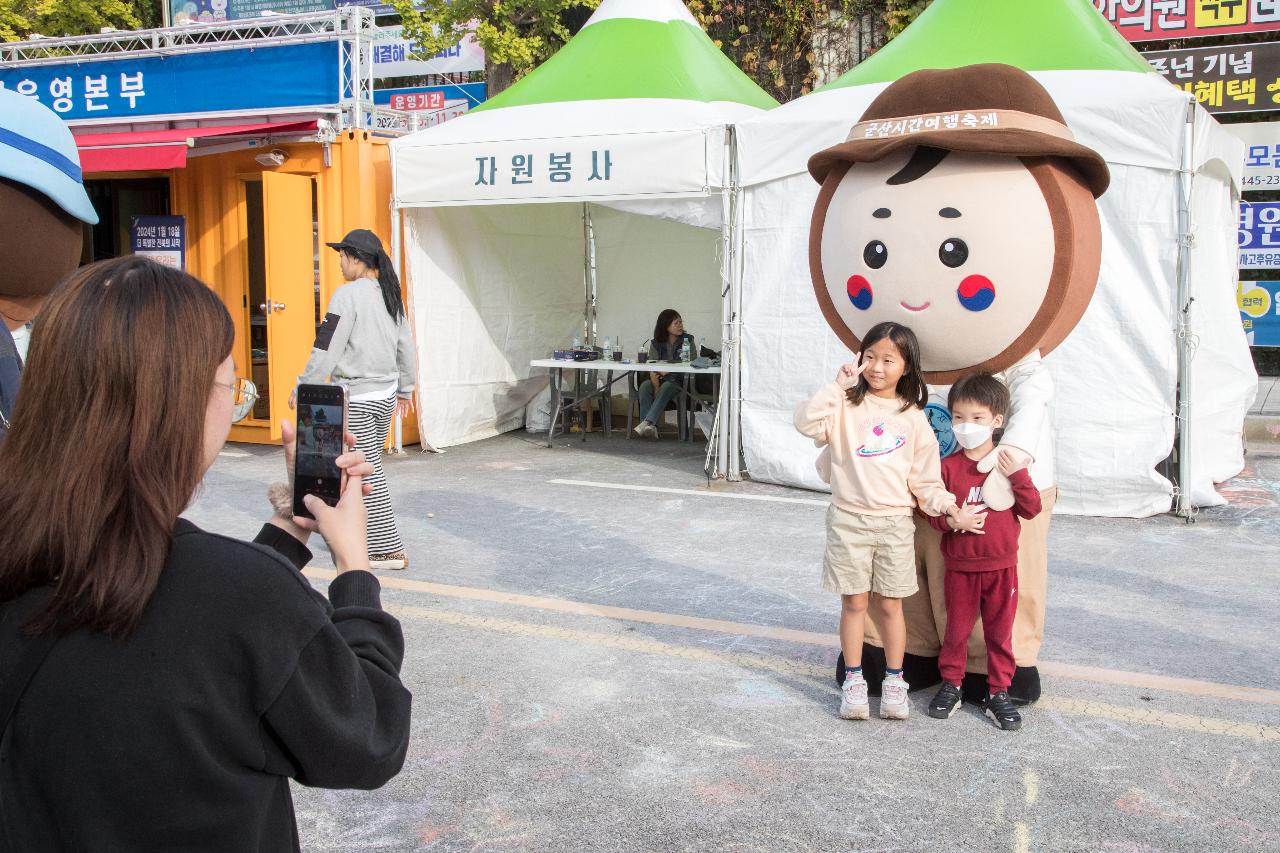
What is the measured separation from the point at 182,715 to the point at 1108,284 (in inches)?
257

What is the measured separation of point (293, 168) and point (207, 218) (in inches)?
Answer: 43.6

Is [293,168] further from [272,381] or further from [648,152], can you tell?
[648,152]

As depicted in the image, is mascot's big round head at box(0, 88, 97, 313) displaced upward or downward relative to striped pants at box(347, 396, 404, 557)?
upward

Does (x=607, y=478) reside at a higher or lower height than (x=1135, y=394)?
lower

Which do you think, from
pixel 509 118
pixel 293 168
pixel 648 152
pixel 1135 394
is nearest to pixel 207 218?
pixel 293 168

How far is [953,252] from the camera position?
3.57 metres

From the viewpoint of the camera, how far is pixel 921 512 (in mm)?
3816

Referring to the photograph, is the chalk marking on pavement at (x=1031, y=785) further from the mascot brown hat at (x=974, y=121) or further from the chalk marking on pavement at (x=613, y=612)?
the mascot brown hat at (x=974, y=121)

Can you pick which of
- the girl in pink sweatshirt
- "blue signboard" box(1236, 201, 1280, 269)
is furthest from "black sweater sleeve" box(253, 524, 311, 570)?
"blue signboard" box(1236, 201, 1280, 269)

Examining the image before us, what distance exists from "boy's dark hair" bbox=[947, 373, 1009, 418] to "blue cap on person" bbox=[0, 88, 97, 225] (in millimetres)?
2583

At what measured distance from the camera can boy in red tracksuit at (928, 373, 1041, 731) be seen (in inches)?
144

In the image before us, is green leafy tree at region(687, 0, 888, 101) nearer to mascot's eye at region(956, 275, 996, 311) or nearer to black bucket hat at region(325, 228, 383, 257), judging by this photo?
black bucket hat at region(325, 228, 383, 257)

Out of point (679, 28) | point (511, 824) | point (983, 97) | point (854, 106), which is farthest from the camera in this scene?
point (679, 28)

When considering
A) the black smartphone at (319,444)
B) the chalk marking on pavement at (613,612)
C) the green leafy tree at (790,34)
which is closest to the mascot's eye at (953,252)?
the chalk marking on pavement at (613,612)
